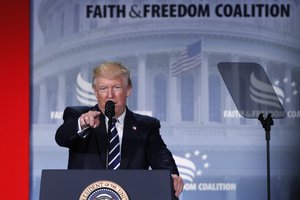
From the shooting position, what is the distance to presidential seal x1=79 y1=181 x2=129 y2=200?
2.00 metres

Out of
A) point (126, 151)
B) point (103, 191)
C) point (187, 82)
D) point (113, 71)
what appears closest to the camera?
point (103, 191)

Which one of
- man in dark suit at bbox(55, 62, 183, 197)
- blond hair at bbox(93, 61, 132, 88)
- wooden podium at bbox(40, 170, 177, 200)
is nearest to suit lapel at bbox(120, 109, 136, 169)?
man in dark suit at bbox(55, 62, 183, 197)

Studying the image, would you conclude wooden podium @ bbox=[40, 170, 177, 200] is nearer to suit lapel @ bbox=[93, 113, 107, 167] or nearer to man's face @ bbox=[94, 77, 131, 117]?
suit lapel @ bbox=[93, 113, 107, 167]

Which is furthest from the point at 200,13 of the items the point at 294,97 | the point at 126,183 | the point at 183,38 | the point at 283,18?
the point at 126,183

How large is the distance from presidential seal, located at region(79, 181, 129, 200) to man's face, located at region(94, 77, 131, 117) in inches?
69.5

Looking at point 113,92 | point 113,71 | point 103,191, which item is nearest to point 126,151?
point 113,92

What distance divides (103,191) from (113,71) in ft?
6.78

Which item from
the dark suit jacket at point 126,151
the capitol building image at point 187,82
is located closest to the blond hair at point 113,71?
the capitol building image at point 187,82

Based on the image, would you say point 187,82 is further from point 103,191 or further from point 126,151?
point 103,191

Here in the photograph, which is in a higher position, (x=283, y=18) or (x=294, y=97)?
(x=283, y=18)

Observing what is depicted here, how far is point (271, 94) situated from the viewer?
4.49 meters

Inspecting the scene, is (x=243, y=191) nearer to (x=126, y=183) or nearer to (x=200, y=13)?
(x=200, y=13)

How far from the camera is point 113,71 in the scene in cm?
401

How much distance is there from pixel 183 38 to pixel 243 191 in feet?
4.31
